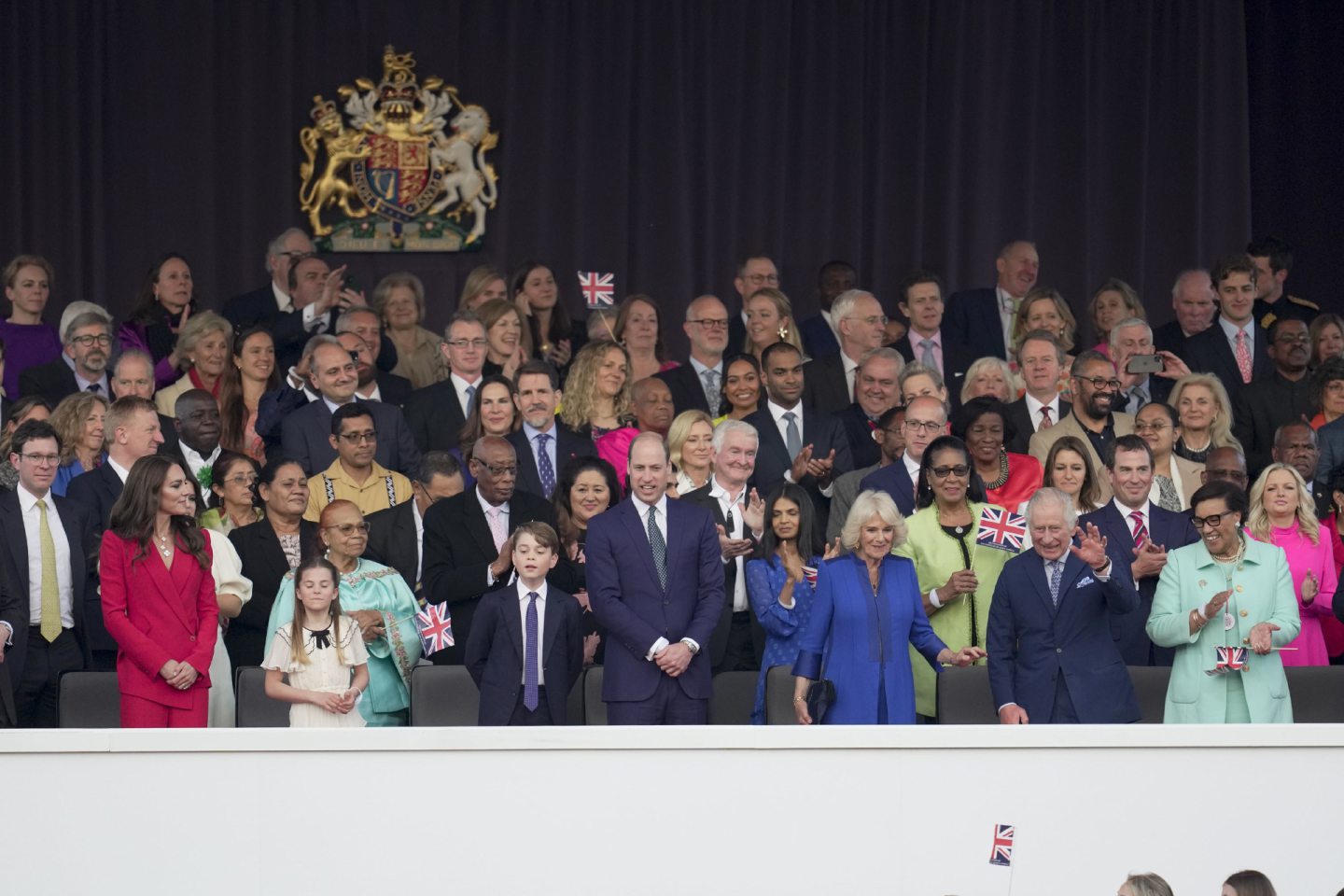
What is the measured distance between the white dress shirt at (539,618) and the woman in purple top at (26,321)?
377cm

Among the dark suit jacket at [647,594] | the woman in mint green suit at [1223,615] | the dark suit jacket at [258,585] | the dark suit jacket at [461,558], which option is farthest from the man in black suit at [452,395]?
the woman in mint green suit at [1223,615]

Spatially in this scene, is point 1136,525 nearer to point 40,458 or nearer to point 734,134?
point 40,458

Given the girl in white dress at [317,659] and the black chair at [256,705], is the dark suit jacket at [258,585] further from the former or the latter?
the girl in white dress at [317,659]

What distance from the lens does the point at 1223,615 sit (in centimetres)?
751

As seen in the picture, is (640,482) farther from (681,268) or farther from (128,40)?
(128,40)

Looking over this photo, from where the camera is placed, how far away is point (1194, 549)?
7.68 m

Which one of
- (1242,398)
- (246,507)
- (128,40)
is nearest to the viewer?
(246,507)

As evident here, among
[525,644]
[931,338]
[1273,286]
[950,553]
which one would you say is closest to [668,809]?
[525,644]

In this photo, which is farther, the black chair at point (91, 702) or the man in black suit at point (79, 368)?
the man in black suit at point (79, 368)

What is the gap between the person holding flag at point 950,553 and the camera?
26.3 feet

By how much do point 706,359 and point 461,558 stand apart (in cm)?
241

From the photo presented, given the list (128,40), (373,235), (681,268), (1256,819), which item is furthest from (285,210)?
(1256,819)

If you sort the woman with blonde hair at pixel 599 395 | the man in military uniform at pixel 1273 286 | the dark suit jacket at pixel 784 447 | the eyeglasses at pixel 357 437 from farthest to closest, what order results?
the man in military uniform at pixel 1273 286 → the woman with blonde hair at pixel 599 395 → the dark suit jacket at pixel 784 447 → the eyeglasses at pixel 357 437

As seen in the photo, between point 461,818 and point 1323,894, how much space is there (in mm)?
2777
